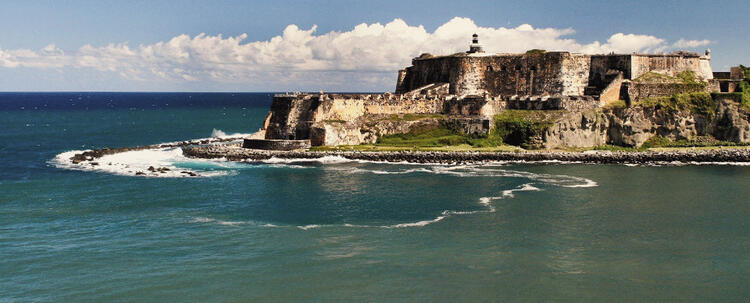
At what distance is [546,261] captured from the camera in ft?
96.4

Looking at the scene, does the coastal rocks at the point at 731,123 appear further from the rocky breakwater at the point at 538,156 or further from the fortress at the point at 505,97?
the rocky breakwater at the point at 538,156

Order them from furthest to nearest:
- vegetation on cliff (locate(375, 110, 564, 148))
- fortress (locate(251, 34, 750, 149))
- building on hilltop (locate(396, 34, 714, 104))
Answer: building on hilltop (locate(396, 34, 714, 104)) < fortress (locate(251, 34, 750, 149)) < vegetation on cliff (locate(375, 110, 564, 148))

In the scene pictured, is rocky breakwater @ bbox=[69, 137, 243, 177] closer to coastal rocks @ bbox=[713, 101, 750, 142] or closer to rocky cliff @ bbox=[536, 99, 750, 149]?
rocky cliff @ bbox=[536, 99, 750, 149]

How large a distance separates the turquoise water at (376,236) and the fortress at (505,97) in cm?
1362

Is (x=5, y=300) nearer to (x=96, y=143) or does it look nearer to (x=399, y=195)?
(x=399, y=195)

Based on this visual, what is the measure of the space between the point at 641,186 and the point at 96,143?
64272 millimetres

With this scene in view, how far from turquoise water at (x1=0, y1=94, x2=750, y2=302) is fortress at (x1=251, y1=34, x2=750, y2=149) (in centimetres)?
1362

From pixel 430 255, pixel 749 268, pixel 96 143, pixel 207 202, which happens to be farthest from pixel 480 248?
pixel 96 143

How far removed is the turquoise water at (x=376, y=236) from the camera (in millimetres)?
26250

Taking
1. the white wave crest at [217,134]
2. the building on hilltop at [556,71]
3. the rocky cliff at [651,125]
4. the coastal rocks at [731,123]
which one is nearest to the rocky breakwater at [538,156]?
the rocky cliff at [651,125]

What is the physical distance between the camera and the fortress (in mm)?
68750

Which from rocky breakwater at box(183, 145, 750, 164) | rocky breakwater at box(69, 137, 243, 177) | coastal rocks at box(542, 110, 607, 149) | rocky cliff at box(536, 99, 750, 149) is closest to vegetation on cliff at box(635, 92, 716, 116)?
rocky cliff at box(536, 99, 750, 149)

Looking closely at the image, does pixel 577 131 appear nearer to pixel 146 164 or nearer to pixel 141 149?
pixel 146 164

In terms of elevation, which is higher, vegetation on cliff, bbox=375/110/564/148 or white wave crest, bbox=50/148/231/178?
vegetation on cliff, bbox=375/110/564/148
